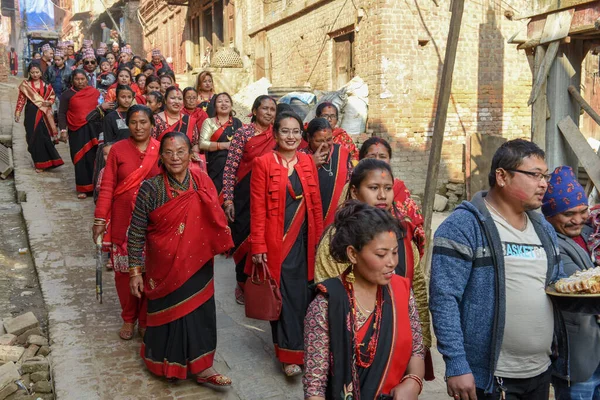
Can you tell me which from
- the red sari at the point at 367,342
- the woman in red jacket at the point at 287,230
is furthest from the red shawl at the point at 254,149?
the red sari at the point at 367,342

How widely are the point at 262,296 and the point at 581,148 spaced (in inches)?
158

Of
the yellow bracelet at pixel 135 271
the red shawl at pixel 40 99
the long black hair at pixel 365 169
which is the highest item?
the red shawl at pixel 40 99

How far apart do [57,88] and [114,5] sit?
21688mm

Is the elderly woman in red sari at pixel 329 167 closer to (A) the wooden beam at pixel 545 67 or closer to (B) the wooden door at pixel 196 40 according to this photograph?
(A) the wooden beam at pixel 545 67

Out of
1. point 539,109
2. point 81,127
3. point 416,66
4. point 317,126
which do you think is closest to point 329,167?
point 317,126

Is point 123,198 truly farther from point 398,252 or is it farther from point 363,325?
point 363,325

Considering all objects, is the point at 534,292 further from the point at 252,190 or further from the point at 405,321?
the point at 252,190

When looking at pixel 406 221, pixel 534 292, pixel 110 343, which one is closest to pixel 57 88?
A: pixel 110 343

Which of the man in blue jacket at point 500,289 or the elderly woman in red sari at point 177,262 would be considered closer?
the man in blue jacket at point 500,289

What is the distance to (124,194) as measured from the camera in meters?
4.80

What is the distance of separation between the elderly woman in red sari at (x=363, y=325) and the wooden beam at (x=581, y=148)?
14.4ft

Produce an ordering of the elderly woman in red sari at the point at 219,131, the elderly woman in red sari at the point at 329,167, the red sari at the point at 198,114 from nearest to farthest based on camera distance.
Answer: the elderly woman in red sari at the point at 329,167 → the elderly woman in red sari at the point at 219,131 → the red sari at the point at 198,114

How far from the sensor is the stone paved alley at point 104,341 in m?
4.04

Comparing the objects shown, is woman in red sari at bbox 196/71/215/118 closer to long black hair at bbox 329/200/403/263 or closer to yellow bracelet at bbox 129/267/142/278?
yellow bracelet at bbox 129/267/142/278
